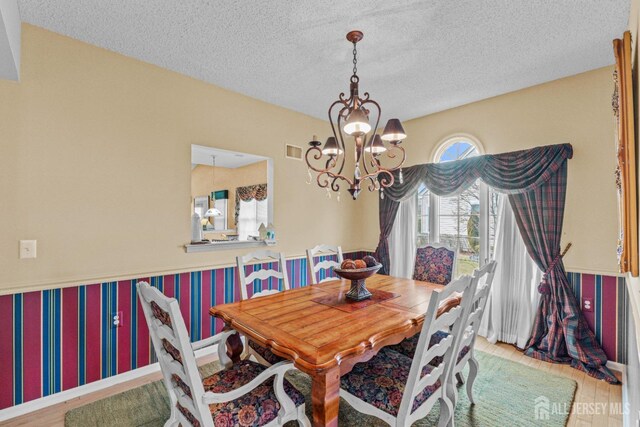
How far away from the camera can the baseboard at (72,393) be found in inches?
81.0

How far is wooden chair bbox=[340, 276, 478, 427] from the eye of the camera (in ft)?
4.56

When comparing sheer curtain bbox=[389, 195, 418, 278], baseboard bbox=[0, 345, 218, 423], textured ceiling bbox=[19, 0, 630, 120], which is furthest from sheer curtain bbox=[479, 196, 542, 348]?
baseboard bbox=[0, 345, 218, 423]

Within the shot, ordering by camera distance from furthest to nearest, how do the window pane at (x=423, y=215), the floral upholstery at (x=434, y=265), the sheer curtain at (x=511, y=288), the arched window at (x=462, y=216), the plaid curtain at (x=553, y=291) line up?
the window pane at (x=423, y=215) < the arched window at (x=462, y=216) < the sheer curtain at (x=511, y=288) < the floral upholstery at (x=434, y=265) < the plaid curtain at (x=553, y=291)

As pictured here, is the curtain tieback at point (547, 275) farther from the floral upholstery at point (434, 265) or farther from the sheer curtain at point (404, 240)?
the sheer curtain at point (404, 240)

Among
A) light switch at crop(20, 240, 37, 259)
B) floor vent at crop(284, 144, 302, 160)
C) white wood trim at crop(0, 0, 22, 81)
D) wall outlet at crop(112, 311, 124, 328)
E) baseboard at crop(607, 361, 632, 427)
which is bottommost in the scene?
baseboard at crop(607, 361, 632, 427)

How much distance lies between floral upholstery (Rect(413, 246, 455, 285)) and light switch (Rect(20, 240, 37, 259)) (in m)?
3.04

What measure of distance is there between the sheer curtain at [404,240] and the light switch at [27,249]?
3.60 m

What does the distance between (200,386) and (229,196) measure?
4.80 m

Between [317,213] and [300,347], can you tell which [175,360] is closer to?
[300,347]

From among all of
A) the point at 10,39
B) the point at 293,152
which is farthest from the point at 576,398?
the point at 10,39

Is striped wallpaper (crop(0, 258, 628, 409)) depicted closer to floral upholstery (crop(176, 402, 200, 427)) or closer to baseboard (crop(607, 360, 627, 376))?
baseboard (crop(607, 360, 627, 376))

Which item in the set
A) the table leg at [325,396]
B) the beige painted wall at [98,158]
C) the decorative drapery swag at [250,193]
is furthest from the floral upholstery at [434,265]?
the decorative drapery swag at [250,193]

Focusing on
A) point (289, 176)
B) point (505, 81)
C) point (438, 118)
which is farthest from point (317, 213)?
point (505, 81)

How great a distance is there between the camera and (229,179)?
5801 millimetres
